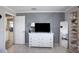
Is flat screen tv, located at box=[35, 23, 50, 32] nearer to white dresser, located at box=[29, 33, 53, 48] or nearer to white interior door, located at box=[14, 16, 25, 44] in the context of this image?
white dresser, located at box=[29, 33, 53, 48]

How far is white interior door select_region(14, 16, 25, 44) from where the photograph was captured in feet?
23.1

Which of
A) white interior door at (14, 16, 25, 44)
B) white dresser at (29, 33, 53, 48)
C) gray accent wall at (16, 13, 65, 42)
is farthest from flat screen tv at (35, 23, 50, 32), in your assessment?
white interior door at (14, 16, 25, 44)

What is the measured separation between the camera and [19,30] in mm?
7172

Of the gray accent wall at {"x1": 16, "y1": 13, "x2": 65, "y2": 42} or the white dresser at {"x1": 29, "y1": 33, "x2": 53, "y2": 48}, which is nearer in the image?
the white dresser at {"x1": 29, "y1": 33, "x2": 53, "y2": 48}

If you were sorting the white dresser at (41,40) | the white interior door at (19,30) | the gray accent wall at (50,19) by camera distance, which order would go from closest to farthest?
the white dresser at (41,40)
the gray accent wall at (50,19)
the white interior door at (19,30)

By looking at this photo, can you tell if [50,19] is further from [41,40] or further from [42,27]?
[41,40]

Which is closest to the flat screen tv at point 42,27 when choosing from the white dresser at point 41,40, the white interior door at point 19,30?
the white dresser at point 41,40

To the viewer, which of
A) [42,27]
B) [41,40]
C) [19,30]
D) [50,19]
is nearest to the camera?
[41,40]

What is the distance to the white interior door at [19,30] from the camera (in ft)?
23.1

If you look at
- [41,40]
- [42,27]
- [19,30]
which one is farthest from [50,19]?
[19,30]

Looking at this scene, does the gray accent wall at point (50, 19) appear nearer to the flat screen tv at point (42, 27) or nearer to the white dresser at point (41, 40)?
the flat screen tv at point (42, 27)

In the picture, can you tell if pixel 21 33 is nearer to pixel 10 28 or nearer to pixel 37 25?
pixel 10 28
